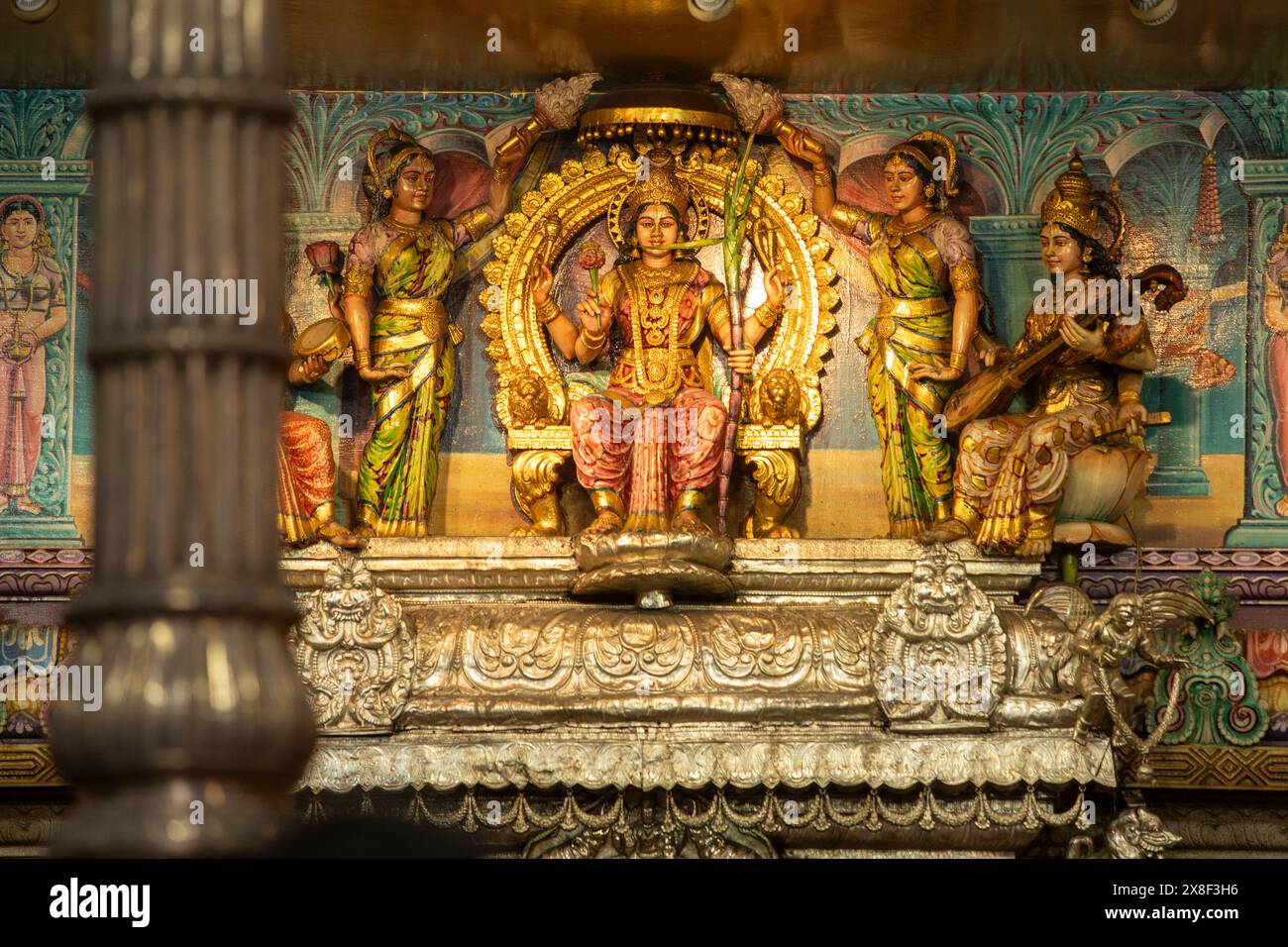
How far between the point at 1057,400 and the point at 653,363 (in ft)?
5.22

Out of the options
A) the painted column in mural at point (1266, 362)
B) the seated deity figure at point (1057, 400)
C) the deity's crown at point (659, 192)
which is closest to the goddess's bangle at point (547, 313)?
the deity's crown at point (659, 192)

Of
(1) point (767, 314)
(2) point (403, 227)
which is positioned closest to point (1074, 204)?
(1) point (767, 314)

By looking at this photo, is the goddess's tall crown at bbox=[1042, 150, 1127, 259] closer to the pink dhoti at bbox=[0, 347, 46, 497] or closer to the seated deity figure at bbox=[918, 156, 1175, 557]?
the seated deity figure at bbox=[918, 156, 1175, 557]

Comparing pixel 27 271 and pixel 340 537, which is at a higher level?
pixel 27 271

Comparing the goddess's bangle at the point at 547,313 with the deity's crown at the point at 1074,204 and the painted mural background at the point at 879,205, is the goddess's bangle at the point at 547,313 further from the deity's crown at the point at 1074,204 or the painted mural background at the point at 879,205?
the deity's crown at the point at 1074,204

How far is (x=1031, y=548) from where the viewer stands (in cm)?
1003

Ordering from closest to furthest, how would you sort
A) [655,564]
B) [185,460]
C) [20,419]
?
1. [185,460]
2. [655,564]
3. [20,419]

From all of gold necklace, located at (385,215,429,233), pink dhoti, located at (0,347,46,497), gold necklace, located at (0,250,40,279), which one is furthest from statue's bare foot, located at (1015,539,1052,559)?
gold necklace, located at (0,250,40,279)

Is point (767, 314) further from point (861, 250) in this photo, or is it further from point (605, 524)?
point (605, 524)

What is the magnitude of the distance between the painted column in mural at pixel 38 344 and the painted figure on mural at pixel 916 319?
311 centimetres

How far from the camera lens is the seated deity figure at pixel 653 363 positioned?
10039 mm

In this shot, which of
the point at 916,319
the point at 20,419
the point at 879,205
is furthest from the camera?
the point at 879,205

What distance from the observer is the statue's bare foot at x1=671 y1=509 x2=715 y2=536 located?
9.72 metres

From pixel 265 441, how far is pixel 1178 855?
5.74 meters
